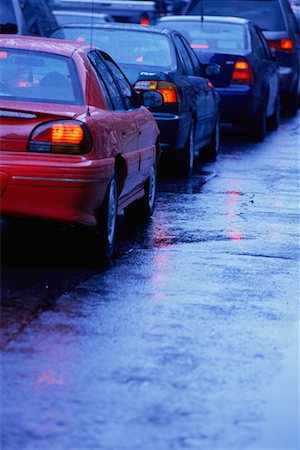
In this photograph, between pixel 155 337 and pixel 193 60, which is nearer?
pixel 155 337

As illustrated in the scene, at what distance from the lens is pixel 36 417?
5.18m

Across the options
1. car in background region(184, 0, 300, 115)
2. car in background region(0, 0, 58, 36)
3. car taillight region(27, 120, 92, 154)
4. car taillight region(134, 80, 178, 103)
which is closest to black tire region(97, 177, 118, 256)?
car taillight region(27, 120, 92, 154)

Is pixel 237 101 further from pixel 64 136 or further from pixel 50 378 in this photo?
pixel 50 378

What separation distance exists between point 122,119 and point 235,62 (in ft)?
30.0

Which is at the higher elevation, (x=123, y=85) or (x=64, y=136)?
(x=64, y=136)

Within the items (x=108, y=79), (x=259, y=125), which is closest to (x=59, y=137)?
(x=108, y=79)

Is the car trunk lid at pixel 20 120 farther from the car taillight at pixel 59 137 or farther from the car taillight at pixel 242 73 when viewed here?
the car taillight at pixel 242 73

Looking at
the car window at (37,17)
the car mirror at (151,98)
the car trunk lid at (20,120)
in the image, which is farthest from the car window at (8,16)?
the car trunk lid at (20,120)

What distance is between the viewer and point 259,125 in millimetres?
19688

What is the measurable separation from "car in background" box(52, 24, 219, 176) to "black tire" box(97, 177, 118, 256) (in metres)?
4.14

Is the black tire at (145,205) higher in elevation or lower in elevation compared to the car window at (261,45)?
higher

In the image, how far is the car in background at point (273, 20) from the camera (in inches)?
914

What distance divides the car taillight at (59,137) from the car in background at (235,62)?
1000 cm

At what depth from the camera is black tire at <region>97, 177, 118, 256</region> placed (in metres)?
8.74
